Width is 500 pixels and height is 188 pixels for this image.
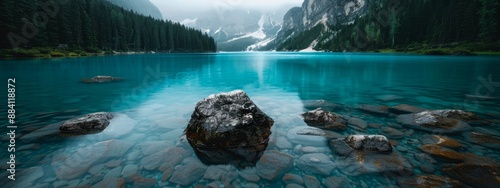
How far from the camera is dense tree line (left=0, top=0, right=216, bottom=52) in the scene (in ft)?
210

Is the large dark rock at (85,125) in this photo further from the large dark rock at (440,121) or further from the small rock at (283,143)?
the large dark rock at (440,121)

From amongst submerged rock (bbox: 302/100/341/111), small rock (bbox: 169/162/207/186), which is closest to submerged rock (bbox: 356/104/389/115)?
submerged rock (bbox: 302/100/341/111)

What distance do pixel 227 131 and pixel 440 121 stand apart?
901 centimetres

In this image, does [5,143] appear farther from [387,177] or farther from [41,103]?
[387,177]

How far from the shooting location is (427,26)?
346ft

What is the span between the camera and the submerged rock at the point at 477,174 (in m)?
Answer: 5.36

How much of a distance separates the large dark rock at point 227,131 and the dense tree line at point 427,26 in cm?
9159

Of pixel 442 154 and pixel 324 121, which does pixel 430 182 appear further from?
pixel 324 121

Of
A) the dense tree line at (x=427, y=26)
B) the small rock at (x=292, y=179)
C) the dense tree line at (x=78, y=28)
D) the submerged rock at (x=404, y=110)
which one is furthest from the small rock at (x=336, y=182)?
the dense tree line at (x=427, y=26)

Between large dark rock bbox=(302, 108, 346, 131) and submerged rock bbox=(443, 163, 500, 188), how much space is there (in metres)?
4.02

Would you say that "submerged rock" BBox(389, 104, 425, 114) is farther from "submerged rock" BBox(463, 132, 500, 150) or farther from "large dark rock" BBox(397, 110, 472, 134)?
"submerged rock" BBox(463, 132, 500, 150)

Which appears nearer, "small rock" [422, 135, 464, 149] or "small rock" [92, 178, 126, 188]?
"small rock" [92, 178, 126, 188]

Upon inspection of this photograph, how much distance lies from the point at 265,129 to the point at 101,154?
5782mm

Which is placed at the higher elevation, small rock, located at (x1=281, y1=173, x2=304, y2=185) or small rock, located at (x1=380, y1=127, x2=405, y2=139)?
small rock, located at (x1=380, y1=127, x2=405, y2=139)
